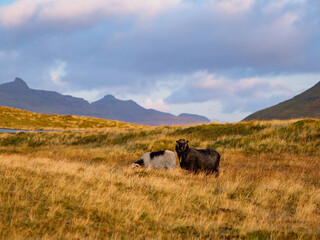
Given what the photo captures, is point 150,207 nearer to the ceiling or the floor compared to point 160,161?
nearer to the floor

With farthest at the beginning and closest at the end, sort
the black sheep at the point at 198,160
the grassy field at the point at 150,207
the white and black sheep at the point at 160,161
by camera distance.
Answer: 1. the white and black sheep at the point at 160,161
2. the black sheep at the point at 198,160
3. the grassy field at the point at 150,207

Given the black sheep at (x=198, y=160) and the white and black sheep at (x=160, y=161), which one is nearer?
the black sheep at (x=198, y=160)

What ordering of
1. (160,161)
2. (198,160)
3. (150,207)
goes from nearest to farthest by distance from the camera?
(150,207), (198,160), (160,161)

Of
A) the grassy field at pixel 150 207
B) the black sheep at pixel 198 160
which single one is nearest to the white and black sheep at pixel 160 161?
the black sheep at pixel 198 160

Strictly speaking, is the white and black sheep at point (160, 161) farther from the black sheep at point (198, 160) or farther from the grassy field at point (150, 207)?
the grassy field at point (150, 207)

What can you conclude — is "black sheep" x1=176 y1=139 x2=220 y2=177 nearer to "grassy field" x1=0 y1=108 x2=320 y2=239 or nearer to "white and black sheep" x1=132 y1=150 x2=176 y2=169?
"grassy field" x1=0 y1=108 x2=320 y2=239

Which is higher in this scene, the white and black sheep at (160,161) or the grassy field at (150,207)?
the white and black sheep at (160,161)

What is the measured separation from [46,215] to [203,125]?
86.6ft

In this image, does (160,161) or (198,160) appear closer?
(198,160)

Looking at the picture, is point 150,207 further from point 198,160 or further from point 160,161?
point 160,161

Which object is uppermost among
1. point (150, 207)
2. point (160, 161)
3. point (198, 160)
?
point (198, 160)

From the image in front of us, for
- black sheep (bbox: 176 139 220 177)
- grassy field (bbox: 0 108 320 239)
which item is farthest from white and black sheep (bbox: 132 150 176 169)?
grassy field (bbox: 0 108 320 239)

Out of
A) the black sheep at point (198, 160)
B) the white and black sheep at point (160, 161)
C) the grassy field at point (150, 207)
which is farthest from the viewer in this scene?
the white and black sheep at point (160, 161)

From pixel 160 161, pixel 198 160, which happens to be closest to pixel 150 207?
pixel 198 160
